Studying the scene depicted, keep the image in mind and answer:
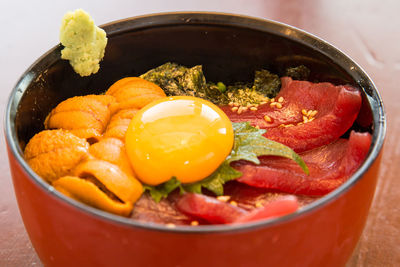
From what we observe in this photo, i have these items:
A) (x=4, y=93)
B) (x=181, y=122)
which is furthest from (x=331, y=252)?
(x=4, y=93)

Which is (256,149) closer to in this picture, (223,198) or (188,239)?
(223,198)

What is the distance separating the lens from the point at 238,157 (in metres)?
1.63

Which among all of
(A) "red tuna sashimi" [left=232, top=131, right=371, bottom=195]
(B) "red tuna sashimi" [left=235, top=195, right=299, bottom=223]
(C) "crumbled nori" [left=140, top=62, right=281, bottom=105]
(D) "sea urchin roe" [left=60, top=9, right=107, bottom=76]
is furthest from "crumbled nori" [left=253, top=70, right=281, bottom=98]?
(B) "red tuna sashimi" [left=235, top=195, right=299, bottom=223]

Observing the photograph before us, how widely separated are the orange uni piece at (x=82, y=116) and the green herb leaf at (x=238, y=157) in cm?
35

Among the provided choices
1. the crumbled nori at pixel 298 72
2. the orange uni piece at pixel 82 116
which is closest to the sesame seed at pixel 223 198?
the orange uni piece at pixel 82 116

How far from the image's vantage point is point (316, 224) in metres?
1.19

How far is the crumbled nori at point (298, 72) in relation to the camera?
6.58 feet

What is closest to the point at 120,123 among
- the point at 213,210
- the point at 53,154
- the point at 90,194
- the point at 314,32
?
the point at 53,154

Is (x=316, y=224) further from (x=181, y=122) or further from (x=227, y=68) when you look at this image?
(x=227, y=68)

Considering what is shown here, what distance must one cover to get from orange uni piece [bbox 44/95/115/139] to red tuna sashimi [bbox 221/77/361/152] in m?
0.48

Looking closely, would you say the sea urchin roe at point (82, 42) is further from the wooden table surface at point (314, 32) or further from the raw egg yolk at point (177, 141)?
the wooden table surface at point (314, 32)

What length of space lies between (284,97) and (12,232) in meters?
1.12

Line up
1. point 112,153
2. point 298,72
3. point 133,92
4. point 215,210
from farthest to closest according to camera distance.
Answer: point 298,72, point 133,92, point 112,153, point 215,210

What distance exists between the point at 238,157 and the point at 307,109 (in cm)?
49
